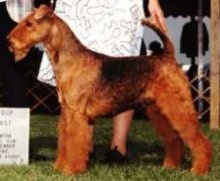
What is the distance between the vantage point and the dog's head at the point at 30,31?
3738 millimetres

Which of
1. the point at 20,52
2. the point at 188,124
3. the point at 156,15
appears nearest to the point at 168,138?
the point at 188,124

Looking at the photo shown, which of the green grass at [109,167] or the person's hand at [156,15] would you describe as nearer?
the green grass at [109,167]

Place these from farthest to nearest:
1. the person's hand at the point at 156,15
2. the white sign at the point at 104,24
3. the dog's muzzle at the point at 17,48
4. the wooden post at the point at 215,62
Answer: the wooden post at the point at 215,62 < the white sign at the point at 104,24 < the person's hand at the point at 156,15 < the dog's muzzle at the point at 17,48

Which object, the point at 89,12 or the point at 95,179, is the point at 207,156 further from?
the point at 89,12

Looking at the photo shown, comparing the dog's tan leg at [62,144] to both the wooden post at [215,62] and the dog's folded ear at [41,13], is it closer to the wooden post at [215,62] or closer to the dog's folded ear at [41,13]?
the dog's folded ear at [41,13]

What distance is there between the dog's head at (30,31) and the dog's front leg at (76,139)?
0.41m

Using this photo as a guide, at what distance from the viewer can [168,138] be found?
4148 mm

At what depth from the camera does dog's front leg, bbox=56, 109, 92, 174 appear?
3738mm

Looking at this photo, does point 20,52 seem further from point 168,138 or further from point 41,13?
point 168,138

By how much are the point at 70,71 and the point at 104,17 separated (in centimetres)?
73

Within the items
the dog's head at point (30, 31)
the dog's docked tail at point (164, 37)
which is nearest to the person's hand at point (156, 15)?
the dog's docked tail at point (164, 37)

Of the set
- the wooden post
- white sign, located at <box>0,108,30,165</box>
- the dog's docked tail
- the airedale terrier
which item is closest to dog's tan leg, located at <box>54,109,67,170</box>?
the airedale terrier

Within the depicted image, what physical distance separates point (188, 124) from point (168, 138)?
1.10 feet

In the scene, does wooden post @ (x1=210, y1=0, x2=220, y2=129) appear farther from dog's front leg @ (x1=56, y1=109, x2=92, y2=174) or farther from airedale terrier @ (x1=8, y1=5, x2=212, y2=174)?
dog's front leg @ (x1=56, y1=109, x2=92, y2=174)
